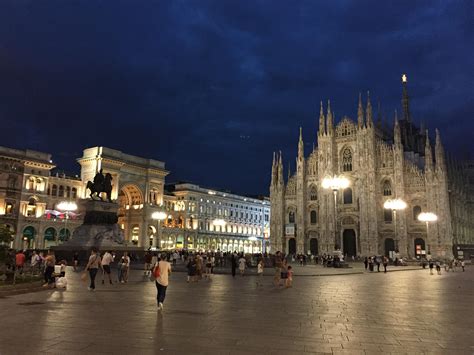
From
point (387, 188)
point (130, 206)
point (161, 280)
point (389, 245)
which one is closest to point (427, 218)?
point (389, 245)

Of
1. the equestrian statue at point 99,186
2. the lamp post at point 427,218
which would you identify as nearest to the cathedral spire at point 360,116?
the lamp post at point 427,218

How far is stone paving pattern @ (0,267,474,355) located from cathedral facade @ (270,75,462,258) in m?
43.5

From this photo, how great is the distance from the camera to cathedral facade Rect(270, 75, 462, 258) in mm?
57594

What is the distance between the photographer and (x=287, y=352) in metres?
6.87

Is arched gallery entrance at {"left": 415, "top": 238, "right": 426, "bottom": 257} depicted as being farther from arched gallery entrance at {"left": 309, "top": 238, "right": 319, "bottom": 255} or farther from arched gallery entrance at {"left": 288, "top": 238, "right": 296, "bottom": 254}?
arched gallery entrance at {"left": 288, "top": 238, "right": 296, "bottom": 254}

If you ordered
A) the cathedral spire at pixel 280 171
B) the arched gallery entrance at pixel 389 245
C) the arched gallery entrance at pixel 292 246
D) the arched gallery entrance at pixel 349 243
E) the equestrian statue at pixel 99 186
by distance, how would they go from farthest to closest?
the cathedral spire at pixel 280 171 → the arched gallery entrance at pixel 292 246 → the arched gallery entrance at pixel 349 243 → the arched gallery entrance at pixel 389 245 → the equestrian statue at pixel 99 186

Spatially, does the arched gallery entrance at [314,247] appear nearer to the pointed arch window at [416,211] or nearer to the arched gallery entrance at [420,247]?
the arched gallery entrance at [420,247]

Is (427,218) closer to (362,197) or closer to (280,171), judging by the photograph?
(362,197)

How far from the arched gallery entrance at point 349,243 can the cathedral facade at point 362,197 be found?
0.50 feet

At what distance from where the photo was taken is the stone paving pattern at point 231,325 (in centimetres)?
715

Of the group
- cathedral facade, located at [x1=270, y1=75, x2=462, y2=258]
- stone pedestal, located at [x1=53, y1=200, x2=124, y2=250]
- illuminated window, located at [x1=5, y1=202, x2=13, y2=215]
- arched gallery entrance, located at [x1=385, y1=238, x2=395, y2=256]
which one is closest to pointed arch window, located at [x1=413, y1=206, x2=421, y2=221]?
A: cathedral facade, located at [x1=270, y1=75, x2=462, y2=258]

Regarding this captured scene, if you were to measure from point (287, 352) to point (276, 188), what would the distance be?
212 ft

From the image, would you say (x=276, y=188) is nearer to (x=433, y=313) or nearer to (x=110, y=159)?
(x=110, y=159)

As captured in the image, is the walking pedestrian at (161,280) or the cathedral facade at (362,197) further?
the cathedral facade at (362,197)
